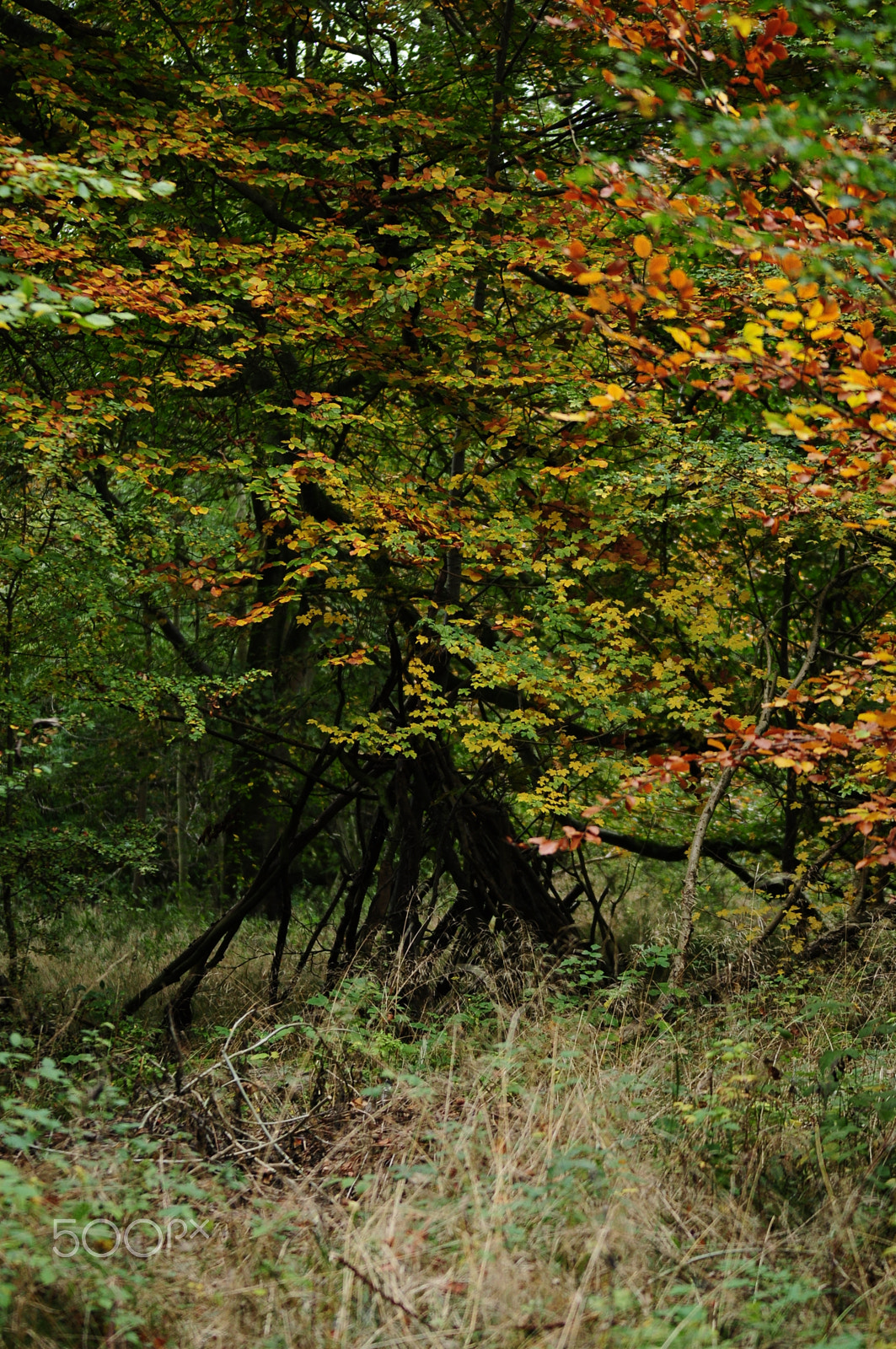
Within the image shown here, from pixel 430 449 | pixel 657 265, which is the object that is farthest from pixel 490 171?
pixel 657 265

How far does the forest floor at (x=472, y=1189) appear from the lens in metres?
2.86

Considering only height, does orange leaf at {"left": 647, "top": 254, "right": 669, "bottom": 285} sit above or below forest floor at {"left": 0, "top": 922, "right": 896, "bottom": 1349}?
above

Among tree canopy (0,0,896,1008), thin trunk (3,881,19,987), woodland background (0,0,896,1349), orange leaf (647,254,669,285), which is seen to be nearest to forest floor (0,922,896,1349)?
woodland background (0,0,896,1349)

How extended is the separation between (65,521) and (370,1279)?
530 centimetres

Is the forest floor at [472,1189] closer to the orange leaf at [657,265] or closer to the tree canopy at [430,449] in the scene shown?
the tree canopy at [430,449]

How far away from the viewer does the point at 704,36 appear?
6840 mm

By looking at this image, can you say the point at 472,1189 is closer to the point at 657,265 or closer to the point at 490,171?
the point at 657,265

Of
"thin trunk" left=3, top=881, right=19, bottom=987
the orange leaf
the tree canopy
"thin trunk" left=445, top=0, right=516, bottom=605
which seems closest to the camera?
the orange leaf

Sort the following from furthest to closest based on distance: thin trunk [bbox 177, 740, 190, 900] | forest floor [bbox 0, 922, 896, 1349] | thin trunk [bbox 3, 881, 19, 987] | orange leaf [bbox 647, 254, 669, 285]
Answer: thin trunk [bbox 177, 740, 190, 900] < thin trunk [bbox 3, 881, 19, 987] < orange leaf [bbox 647, 254, 669, 285] < forest floor [bbox 0, 922, 896, 1349]

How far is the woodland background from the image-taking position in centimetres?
317

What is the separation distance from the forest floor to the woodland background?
0.07ft

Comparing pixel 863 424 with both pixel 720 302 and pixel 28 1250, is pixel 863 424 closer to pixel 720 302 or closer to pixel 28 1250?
pixel 28 1250

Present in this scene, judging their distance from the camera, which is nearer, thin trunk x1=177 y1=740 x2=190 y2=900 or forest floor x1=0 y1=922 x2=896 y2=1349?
forest floor x1=0 y1=922 x2=896 y2=1349

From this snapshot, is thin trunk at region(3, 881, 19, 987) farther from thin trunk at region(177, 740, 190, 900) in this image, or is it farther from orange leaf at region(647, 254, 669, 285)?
orange leaf at region(647, 254, 669, 285)
